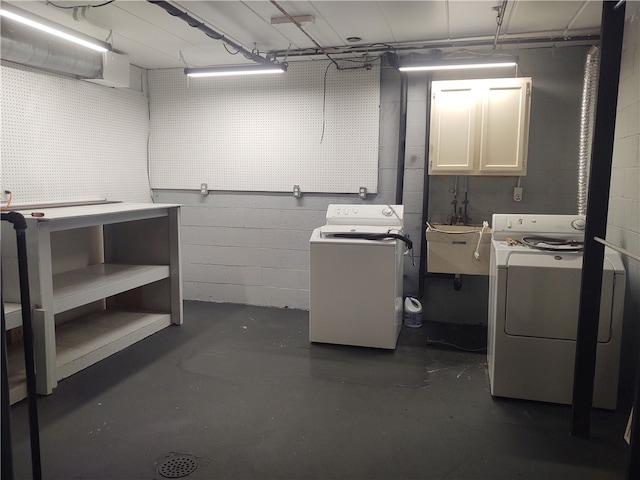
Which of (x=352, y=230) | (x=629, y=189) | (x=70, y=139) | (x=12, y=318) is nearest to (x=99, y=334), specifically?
(x=12, y=318)

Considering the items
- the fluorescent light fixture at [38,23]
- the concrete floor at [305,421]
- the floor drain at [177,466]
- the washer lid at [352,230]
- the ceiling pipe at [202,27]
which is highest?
the ceiling pipe at [202,27]

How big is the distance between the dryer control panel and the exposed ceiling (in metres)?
1.52

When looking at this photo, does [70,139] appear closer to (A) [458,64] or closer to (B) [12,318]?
(B) [12,318]

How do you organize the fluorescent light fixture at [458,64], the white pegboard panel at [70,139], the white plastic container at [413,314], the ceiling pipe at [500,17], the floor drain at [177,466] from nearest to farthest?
the floor drain at [177,466] < the ceiling pipe at [500,17] < the white pegboard panel at [70,139] < the fluorescent light fixture at [458,64] < the white plastic container at [413,314]

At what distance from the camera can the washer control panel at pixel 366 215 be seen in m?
4.22

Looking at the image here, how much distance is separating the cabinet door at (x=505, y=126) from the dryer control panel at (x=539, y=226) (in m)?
0.61

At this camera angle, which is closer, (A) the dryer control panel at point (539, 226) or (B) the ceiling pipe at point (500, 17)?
(B) the ceiling pipe at point (500, 17)

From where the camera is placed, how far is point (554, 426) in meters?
2.76

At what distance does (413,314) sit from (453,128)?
1.77 metres

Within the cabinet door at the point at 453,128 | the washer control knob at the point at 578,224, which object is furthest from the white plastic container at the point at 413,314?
the washer control knob at the point at 578,224

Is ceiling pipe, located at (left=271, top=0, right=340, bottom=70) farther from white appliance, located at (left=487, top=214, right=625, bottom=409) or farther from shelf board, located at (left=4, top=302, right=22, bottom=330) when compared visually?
shelf board, located at (left=4, top=302, right=22, bottom=330)

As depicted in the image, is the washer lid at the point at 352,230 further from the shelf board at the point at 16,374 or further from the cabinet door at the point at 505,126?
the shelf board at the point at 16,374

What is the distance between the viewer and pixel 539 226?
353 centimetres

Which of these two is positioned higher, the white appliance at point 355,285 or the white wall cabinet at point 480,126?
the white wall cabinet at point 480,126
